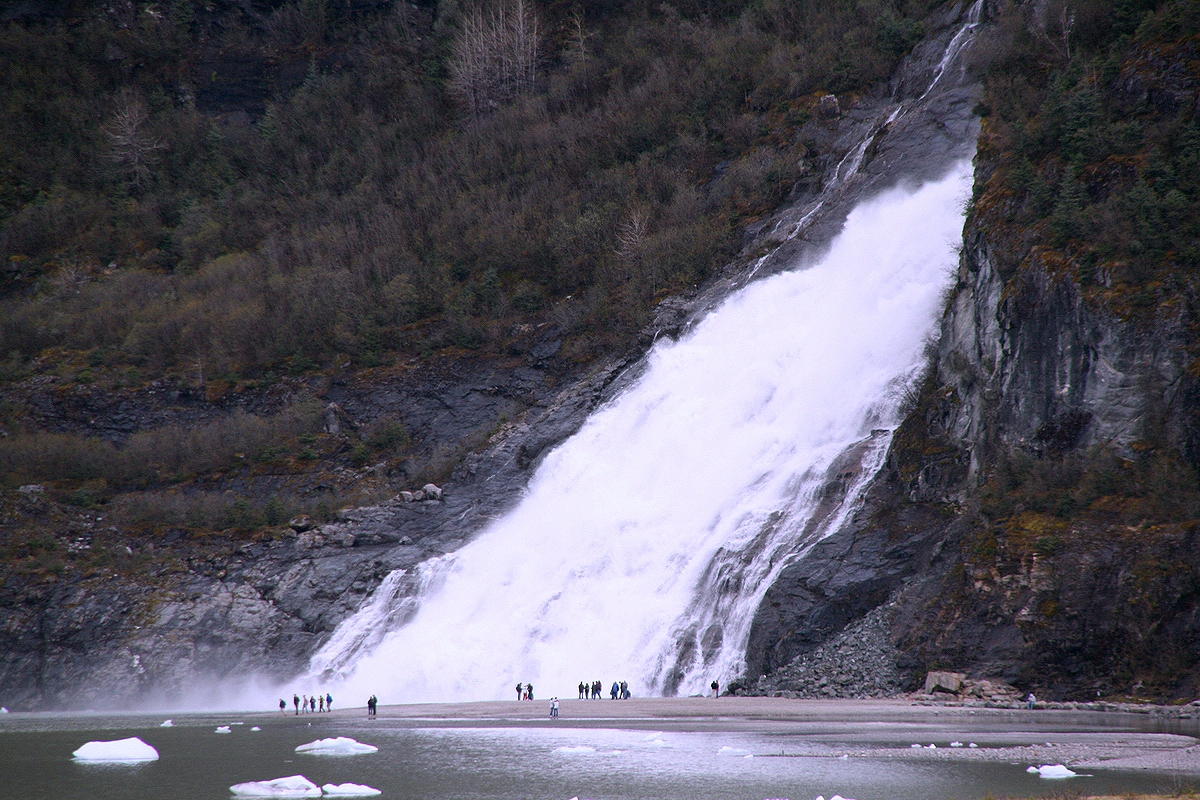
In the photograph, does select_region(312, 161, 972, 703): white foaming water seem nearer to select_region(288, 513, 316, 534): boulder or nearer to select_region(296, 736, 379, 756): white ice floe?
select_region(288, 513, 316, 534): boulder

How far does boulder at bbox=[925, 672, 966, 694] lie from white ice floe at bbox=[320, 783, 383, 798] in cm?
1827

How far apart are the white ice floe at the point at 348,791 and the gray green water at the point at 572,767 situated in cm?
50

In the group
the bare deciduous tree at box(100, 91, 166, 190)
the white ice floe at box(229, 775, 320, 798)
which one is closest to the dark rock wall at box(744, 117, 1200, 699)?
the white ice floe at box(229, 775, 320, 798)

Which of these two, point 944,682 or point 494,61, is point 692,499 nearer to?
point 944,682

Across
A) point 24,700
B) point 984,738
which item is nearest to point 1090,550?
point 984,738

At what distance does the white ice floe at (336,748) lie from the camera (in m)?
26.4

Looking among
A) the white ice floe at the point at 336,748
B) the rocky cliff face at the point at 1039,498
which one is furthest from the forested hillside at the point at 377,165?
the white ice floe at the point at 336,748

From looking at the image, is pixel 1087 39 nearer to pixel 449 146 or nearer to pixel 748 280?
pixel 748 280

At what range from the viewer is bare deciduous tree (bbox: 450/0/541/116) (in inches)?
3393

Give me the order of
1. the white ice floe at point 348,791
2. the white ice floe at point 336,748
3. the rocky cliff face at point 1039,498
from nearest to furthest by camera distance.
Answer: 1. the white ice floe at point 348,791
2. the white ice floe at point 336,748
3. the rocky cliff face at point 1039,498

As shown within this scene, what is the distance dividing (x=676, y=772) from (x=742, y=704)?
10859mm

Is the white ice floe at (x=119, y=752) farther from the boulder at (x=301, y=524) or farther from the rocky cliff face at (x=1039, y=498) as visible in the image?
the boulder at (x=301, y=524)

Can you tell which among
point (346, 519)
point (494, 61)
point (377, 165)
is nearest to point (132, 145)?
point (377, 165)

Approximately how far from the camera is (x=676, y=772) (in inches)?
867
